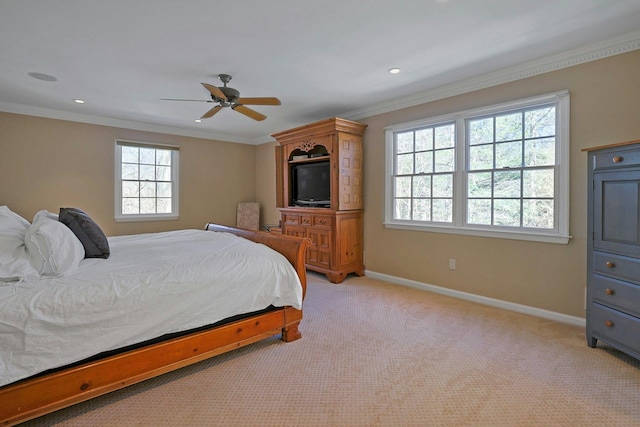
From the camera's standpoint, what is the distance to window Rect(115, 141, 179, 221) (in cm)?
526

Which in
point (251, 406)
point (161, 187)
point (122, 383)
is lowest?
point (251, 406)

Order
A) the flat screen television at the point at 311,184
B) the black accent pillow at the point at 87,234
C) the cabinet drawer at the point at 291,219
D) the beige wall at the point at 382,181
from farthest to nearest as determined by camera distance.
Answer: the cabinet drawer at the point at 291,219
the flat screen television at the point at 311,184
the beige wall at the point at 382,181
the black accent pillow at the point at 87,234

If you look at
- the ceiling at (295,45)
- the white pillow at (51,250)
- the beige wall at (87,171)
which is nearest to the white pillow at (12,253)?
the white pillow at (51,250)

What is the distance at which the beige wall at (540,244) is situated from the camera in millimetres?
2707

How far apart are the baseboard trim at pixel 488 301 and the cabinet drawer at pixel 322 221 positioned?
991 millimetres

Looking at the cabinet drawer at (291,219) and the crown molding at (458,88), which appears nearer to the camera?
the crown molding at (458,88)

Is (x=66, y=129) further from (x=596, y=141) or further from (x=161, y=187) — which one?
(x=596, y=141)

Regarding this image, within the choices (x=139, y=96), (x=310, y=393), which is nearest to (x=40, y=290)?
(x=310, y=393)

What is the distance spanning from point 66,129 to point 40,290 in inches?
163

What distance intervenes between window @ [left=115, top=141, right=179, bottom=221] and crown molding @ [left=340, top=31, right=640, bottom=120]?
12.7 feet

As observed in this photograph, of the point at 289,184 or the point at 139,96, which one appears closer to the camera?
the point at 139,96

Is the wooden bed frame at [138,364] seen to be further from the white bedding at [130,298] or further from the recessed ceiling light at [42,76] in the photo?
the recessed ceiling light at [42,76]

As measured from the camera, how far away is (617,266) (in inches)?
90.7

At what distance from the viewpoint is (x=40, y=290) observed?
5.68 feet
